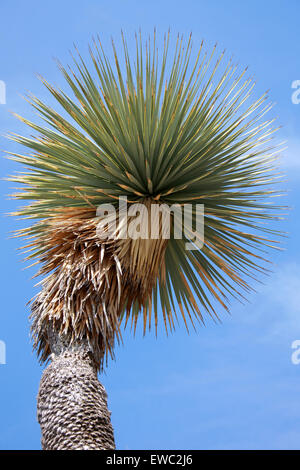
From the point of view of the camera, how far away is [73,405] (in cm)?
464

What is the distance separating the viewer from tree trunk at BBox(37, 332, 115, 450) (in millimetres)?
4492

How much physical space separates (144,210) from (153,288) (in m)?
0.97

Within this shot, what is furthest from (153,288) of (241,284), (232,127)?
(232,127)

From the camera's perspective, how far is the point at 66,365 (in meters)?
4.97

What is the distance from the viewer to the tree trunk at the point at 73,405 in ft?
14.7

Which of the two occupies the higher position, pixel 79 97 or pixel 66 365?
pixel 79 97

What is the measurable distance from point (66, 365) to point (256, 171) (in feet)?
10.5

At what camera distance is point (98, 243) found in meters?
5.55
